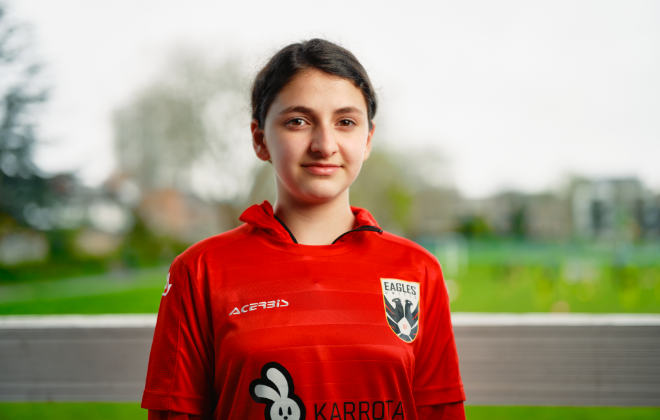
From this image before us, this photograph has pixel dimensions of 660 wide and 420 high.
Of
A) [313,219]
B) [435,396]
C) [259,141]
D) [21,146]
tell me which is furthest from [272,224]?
[21,146]

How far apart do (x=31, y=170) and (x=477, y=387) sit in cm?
1197

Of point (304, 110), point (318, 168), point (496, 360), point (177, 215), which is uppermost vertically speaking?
point (304, 110)

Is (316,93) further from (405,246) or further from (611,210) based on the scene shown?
(611,210)

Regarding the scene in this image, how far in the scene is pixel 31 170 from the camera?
35.7 feet

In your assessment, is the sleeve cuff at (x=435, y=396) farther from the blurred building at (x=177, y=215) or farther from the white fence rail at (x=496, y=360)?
the blurred building at (x=177, y=215)

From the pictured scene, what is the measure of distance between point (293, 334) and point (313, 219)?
27 centimetres

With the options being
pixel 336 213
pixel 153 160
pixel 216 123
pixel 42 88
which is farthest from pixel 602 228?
pixel 336 213

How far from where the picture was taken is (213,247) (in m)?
1.04

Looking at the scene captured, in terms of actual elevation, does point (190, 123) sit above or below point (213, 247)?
above

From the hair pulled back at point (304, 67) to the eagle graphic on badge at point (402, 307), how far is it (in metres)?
0.43

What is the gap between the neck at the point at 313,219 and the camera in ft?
3.53

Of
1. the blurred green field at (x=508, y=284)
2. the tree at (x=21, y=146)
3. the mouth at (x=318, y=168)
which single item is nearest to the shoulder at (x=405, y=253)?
the mouth at (x=318, y=168)

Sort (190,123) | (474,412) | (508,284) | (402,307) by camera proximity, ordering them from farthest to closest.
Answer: (508,284), (190,123), (474,412), (402,307)

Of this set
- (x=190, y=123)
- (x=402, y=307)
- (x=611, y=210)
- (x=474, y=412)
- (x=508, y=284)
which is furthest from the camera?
(x=611, y=210)
